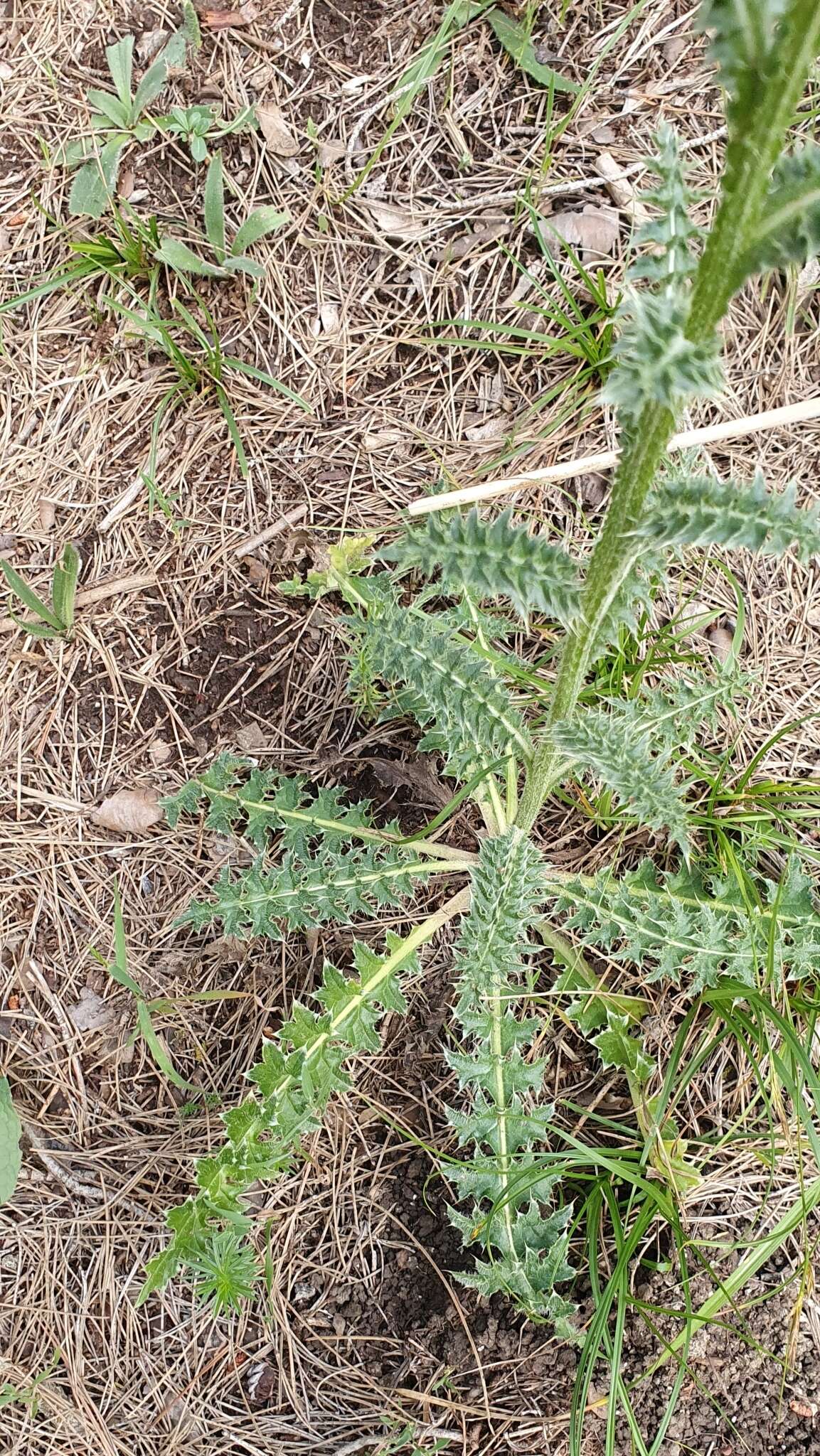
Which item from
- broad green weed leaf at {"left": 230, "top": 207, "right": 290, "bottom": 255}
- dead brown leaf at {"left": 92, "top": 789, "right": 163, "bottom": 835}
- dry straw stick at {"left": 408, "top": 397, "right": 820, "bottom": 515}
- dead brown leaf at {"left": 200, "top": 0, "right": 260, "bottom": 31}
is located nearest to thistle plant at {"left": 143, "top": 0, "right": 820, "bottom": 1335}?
dry straw stick at {"left": 408, "top": 397, "right": 820, "bottom": 515}

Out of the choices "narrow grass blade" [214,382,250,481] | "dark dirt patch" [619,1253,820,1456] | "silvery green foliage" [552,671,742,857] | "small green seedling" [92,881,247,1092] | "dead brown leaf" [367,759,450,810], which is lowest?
"dark dirt patch" [619,1253,820,1456]

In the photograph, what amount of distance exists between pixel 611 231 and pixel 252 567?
48.9 inches

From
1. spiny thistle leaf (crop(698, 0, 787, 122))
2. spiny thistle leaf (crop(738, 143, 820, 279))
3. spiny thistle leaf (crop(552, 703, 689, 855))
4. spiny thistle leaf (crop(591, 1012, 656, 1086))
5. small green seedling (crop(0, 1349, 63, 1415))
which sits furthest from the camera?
small green seedling (crop(0, 1349, 63, 1415))

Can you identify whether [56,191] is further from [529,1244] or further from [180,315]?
[529,1244]

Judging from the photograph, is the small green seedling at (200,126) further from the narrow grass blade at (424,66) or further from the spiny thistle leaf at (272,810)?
the spiny thistle leaf at (272,810)

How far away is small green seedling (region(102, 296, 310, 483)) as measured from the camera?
2.50 metres

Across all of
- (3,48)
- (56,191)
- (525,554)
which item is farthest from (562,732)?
(3,48)

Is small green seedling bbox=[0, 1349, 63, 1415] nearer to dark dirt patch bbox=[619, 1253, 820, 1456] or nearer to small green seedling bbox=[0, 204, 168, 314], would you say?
dark dirt patch bbox=[619, 1253, 820, 1456]

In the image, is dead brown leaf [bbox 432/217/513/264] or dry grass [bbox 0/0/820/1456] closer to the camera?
dry grass [bbox 0/0/820/1456]

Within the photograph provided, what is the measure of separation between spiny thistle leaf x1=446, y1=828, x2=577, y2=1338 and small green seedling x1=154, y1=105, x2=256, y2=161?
195 centimetres

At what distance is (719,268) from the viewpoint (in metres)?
1.03

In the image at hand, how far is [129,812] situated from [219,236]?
1.47 meters

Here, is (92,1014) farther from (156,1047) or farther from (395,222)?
(395,222)

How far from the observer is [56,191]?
2654 millimetres
